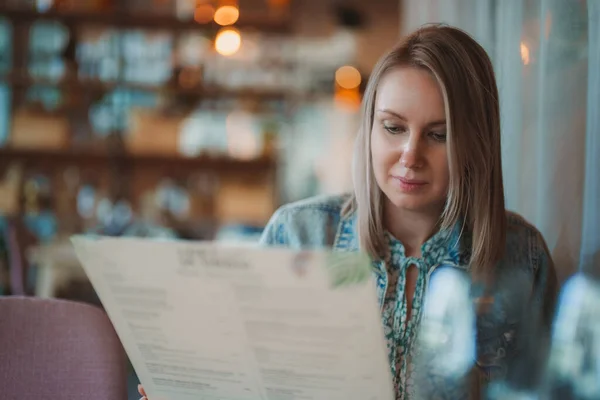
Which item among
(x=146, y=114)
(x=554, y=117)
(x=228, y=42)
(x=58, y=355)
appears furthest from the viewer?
(x=146, y=114)

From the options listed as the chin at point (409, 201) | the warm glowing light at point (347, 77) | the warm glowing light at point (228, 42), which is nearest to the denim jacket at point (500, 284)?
the chin at point (409, 201)

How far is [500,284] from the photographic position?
115 cm

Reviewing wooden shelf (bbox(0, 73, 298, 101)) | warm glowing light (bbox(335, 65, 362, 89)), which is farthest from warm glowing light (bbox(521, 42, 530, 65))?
wooden shelf (bbox(0, 73, 298, 101))

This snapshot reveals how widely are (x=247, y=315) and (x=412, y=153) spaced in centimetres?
41

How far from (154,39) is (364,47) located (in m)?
1.32

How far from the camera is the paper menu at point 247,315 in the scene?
74 cm

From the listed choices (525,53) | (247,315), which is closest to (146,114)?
(525,53)

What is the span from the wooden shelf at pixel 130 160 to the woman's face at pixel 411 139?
9.97 ft

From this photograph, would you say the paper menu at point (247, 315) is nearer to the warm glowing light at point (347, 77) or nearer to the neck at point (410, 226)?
the neck at point (410, 226)

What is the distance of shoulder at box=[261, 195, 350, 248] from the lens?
1.23m

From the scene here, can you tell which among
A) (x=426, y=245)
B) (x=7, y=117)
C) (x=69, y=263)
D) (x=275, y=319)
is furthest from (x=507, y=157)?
(x=7, y=117)

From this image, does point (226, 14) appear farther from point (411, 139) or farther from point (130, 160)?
point (411, 139)

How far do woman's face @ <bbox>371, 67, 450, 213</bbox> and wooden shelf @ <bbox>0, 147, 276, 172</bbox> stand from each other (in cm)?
304

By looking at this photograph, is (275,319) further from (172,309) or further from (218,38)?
(218,38)
